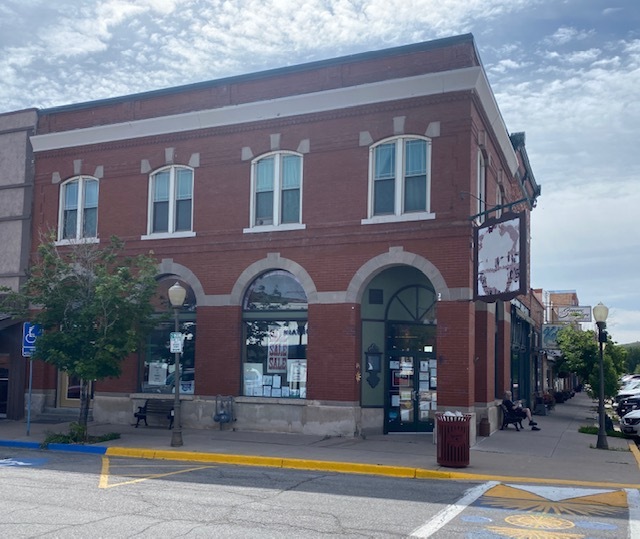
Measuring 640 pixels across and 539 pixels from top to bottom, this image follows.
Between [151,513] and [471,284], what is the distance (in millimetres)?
10544

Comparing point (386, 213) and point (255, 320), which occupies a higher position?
point (386, 213)

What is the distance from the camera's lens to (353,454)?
1591 cm

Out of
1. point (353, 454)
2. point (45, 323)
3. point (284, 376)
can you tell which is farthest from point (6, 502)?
point (284, 376)

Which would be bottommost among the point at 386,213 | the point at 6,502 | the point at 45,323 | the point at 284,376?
the point at 6,502

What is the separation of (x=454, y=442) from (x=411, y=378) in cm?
625

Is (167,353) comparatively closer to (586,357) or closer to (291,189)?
(291,189)

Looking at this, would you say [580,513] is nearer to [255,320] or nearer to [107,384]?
[255,320]

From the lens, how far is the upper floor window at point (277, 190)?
20.4 meters

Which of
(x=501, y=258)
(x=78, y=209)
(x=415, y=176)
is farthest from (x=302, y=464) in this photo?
(x=78, y=209)

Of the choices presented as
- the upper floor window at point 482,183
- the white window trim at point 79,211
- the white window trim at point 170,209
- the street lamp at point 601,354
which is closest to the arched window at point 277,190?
the white window trim at point 170,209

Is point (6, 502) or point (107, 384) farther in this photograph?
point (107, 384)

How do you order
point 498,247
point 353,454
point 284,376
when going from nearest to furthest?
A: point 353,454, point 498,247, point 284,376

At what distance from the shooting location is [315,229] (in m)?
19.8

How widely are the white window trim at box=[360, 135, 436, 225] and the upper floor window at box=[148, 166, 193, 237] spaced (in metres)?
5.66
